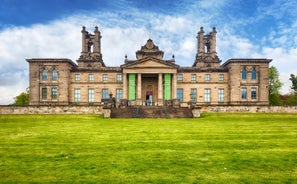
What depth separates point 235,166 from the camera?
7.96 meters

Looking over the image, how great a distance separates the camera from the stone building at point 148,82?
151 ft

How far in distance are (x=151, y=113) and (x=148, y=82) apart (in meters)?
19.3

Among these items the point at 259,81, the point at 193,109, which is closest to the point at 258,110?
the point at 193,109

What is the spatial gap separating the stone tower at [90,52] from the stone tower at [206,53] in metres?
24.7

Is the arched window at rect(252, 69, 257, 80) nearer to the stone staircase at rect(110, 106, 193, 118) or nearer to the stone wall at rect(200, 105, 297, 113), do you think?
the stone wall at rect(200, 105, 297, 113)

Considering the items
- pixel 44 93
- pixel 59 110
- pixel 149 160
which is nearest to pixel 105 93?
pixel 44 93

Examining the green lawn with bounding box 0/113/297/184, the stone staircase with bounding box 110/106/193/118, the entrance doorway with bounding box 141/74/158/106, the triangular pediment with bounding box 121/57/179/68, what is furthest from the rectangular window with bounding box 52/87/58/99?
the green lawn with bounding box 0/113/297/184

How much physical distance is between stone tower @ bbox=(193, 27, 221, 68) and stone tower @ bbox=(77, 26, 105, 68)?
2467 centimetres

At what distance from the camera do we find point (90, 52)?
58.5m

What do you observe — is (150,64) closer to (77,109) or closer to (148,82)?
(148,82)

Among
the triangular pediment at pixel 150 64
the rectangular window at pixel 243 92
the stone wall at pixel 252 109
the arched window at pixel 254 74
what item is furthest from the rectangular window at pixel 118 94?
the arched window at pixel 254 74

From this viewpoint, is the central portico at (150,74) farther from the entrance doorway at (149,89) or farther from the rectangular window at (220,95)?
the rectangular window at (220,95)

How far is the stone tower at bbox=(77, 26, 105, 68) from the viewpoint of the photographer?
56500 mm

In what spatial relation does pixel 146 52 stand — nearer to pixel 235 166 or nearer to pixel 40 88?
pixel 40 88
